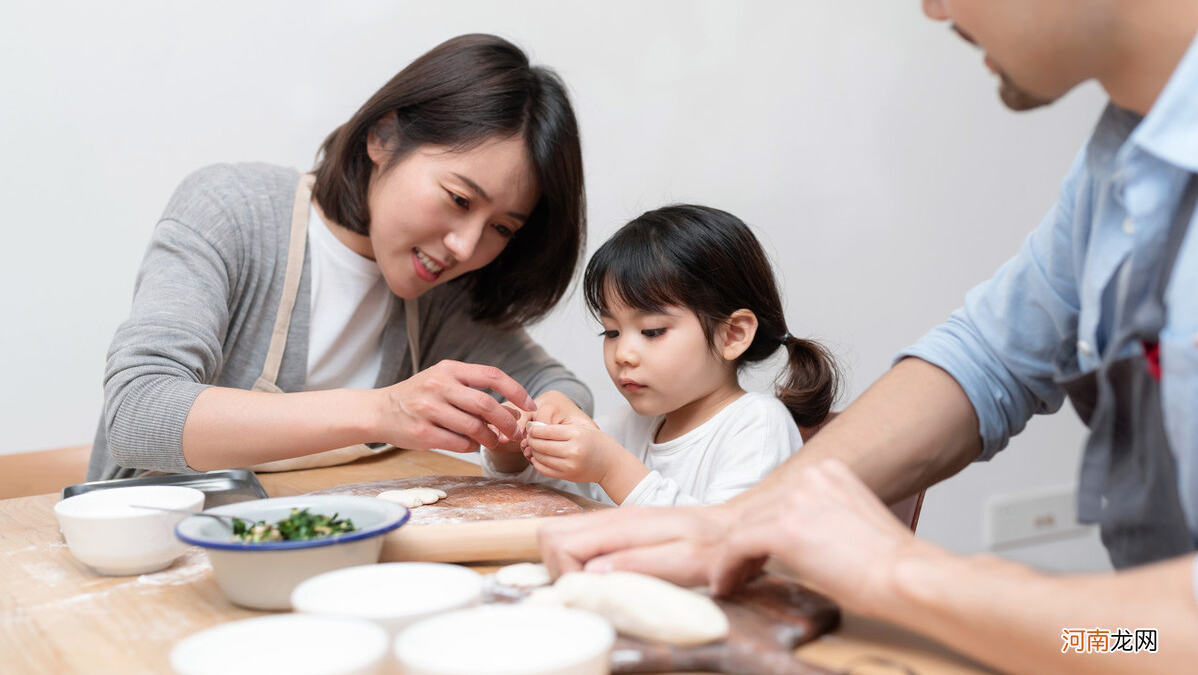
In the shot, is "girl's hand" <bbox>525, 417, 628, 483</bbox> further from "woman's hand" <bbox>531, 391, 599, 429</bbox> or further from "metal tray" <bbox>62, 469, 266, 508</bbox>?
"metal tray" <bbox>62, 469, 266, 508</bbox>

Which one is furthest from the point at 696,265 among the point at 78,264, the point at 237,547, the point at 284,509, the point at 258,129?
the point at 78,264

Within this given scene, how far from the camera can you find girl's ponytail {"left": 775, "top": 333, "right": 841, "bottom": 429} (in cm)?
165

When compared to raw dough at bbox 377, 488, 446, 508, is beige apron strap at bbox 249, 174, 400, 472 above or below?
above

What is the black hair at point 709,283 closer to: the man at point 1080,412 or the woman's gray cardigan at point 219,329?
the woman's gray cardigan at point 219,329

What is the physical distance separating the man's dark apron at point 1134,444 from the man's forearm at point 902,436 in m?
0.14

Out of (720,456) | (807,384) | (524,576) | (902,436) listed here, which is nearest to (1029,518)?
(807,384)

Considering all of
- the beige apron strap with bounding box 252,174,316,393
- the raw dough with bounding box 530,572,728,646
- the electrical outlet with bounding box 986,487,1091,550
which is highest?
the beige apron strap with bounding box 252,174,316,393

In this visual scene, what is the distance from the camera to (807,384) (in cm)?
166

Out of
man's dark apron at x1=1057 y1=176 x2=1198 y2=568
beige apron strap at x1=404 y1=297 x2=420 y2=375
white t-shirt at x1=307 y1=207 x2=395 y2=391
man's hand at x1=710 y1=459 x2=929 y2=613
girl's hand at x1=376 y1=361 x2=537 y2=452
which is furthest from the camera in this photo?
beige apron strap at x1=404 y1=297 x2=420 y2=375

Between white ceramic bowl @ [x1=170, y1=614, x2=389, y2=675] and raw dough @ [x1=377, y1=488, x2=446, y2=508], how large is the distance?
1.83 feet

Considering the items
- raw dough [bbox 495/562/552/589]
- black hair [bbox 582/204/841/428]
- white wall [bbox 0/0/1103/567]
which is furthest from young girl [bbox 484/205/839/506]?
white wall [bbox 0/0/1103/567]

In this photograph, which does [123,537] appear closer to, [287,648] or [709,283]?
Result: [287,648]

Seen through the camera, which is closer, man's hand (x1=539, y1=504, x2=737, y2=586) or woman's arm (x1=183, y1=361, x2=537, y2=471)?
man's hand (x1=539, y1=504, x2=737, y2=586)

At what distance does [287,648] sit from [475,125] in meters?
1.16
